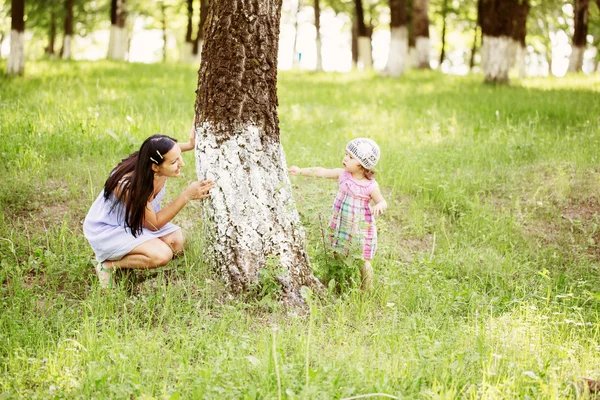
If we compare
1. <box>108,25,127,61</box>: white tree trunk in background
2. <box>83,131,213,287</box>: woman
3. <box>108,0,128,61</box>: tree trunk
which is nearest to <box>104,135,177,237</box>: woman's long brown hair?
<box>83,131,213,287</box>: woman

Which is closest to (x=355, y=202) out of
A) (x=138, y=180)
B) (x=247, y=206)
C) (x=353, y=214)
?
(x=353, y=214)

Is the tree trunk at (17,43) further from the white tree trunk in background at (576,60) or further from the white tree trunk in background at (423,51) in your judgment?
the white tree trunk in background at (576,60)

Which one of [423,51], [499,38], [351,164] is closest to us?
[351,164]

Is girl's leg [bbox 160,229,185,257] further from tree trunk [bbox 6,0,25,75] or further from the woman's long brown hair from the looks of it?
tree trunk [bbox 6,0,25,75]

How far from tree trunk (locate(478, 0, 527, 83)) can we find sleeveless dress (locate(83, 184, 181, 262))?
1140 centimetres

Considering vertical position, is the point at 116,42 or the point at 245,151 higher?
the point at 116,42

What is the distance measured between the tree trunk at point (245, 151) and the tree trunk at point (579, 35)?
19830 millimetres

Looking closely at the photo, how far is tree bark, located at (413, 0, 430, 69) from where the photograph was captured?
19.2m

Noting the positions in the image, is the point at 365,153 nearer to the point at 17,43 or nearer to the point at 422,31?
the point at 17,43

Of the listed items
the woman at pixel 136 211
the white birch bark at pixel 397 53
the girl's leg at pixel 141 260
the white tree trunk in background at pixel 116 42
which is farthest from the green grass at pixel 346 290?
the white tree trunk in background at pixel 116 42

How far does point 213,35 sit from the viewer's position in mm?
4477

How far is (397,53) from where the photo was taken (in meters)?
16.5

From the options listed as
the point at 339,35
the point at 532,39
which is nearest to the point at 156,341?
the point at 532,39

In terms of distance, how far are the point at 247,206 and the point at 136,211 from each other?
0.91 m
